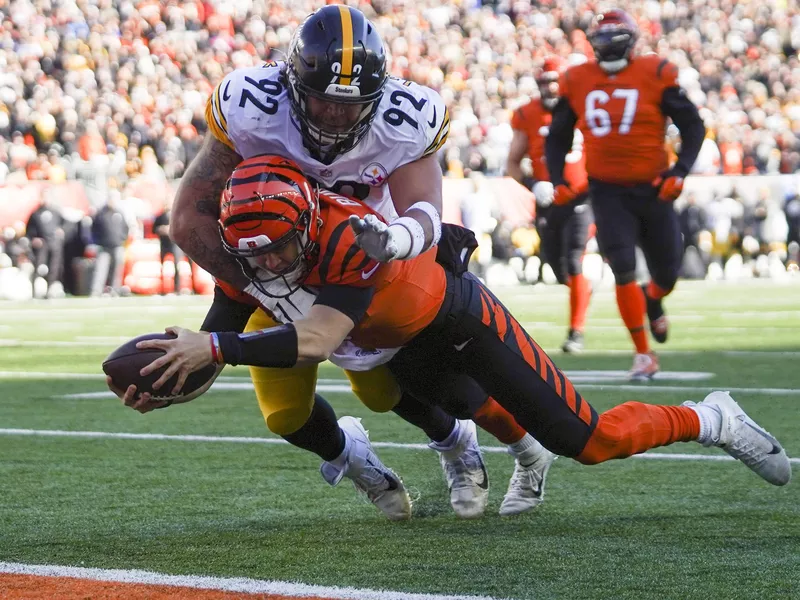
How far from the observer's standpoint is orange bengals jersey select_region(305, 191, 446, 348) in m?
3.27

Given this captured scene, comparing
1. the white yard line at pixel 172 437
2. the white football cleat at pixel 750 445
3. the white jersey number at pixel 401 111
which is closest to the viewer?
the white jersey number at pixel 401 111

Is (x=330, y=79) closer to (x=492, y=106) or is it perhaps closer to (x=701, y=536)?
(x=701, y=536)

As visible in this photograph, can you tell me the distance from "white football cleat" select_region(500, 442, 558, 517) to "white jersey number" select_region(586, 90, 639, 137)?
3522mm

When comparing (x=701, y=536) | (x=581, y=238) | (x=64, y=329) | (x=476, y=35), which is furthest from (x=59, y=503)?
(x=476, y=35)

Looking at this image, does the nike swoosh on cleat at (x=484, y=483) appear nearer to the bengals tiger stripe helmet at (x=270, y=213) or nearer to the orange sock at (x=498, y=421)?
the orange sock at (x=498, y=421)

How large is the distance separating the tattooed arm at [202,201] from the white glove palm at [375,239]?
652mm

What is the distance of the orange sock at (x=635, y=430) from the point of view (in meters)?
3.69

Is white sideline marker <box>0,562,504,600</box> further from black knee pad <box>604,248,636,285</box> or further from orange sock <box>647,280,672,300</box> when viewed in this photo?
orange sock <box>647,280,672,300</box>

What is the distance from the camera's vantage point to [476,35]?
25609 millimetres

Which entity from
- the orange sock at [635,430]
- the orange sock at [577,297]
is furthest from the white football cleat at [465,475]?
the orange sock at [577,297]

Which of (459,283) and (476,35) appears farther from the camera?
(476,35)

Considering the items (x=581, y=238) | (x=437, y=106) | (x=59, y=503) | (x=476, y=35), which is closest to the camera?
(x=437, y=106)

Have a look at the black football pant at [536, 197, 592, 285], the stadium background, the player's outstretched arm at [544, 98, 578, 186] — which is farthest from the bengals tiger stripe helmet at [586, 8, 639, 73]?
the stadium background

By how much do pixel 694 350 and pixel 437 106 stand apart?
5.54 metres
